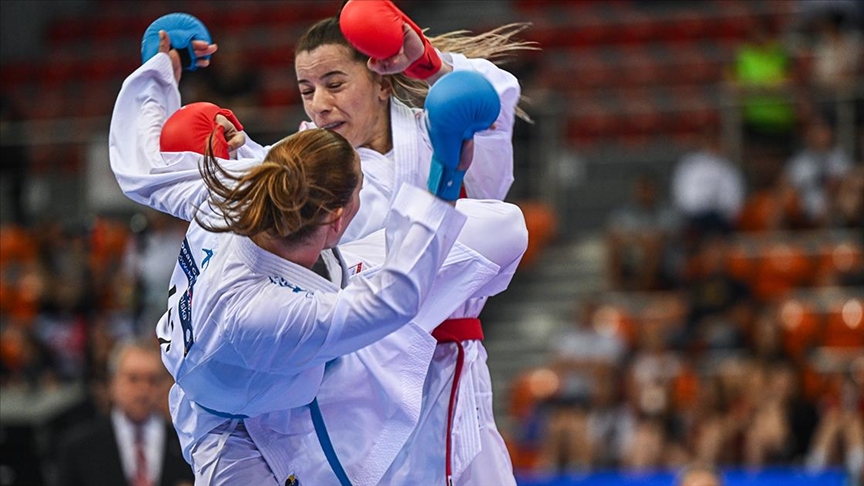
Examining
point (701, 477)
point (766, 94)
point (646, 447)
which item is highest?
point (766, 94)

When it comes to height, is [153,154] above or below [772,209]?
above

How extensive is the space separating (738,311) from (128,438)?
585 cm

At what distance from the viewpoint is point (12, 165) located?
46.7 ft

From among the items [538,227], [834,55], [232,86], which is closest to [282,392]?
[538,227]

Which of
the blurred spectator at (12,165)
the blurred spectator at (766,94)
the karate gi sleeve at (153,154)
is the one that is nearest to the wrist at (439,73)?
the karate gi sleeve at (153,154)

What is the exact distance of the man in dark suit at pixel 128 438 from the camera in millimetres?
6344

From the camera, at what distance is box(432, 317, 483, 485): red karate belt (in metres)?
3.92

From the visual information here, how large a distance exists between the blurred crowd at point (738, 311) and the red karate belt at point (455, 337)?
4932 millimetres

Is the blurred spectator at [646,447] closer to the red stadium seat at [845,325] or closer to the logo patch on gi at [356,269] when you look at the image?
the red stadium seat at [845,325]

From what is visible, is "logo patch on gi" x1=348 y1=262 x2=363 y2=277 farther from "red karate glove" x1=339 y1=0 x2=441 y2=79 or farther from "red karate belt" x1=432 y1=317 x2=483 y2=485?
"red karate glove" x1=339 y1=0 x2=441 y2=79

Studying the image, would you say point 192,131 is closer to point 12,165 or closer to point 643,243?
point 643,243

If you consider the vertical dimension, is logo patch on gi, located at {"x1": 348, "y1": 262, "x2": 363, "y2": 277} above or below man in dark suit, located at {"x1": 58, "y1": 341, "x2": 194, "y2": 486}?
above

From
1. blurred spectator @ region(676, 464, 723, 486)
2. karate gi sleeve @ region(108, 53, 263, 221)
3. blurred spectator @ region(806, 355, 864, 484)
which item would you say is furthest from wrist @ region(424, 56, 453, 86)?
blurred spectator @ region(806, 355, 864, 484)

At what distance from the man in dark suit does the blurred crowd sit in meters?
3.92
